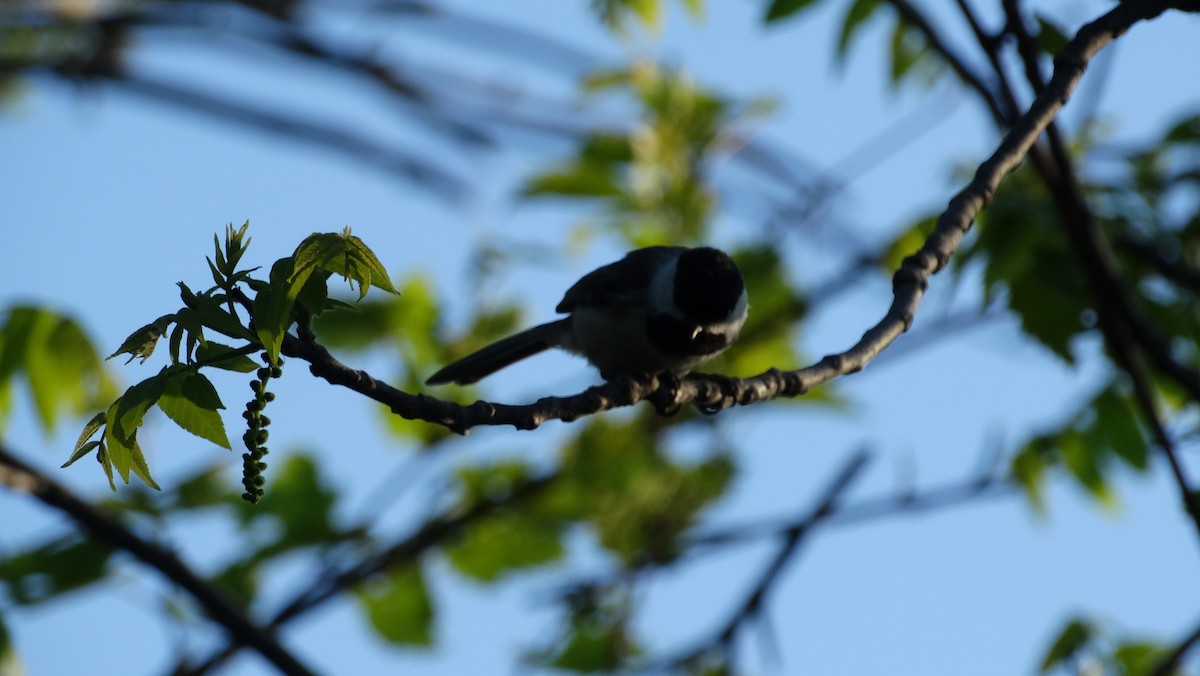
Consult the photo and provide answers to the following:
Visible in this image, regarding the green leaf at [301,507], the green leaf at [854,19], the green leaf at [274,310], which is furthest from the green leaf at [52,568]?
the green leaf at [854,19]

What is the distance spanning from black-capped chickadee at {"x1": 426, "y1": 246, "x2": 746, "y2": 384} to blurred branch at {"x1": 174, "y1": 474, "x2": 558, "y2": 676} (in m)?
0.71

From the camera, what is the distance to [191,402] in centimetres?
212

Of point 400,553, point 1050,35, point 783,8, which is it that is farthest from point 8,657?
point 1050,35

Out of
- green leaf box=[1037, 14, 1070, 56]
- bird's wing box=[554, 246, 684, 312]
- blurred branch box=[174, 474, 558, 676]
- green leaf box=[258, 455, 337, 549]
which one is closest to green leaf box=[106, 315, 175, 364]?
bird's wing box=[554, 246, 684, 312]

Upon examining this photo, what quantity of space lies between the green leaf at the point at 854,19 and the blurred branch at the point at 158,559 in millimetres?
3248

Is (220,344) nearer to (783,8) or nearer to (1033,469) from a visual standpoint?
(783,8)

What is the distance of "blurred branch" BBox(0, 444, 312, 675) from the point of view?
12.5 feet

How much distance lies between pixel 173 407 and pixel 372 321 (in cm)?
342

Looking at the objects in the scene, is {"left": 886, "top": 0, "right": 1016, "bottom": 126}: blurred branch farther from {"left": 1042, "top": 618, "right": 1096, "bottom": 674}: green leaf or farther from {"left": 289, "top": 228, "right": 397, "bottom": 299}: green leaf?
{"left": 289, "top": 228, "right": 397, "bottom": 299}: green leaf

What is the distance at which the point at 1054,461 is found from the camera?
5.28 metres

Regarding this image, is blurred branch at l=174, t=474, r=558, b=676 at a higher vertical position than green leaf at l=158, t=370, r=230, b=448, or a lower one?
higher

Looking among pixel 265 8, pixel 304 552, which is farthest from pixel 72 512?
pixel 265 8

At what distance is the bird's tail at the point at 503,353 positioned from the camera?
4758mm

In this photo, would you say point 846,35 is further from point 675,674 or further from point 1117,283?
point 675,674
